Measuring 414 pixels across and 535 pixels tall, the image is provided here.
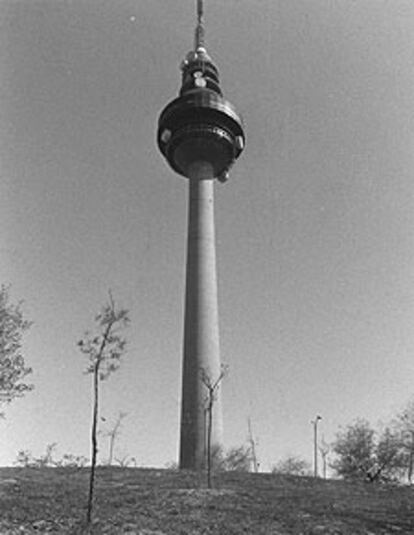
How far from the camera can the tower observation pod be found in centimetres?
5256

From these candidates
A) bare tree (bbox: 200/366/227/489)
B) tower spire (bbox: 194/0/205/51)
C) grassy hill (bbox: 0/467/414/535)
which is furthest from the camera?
tower spire (bbox: 194/0/205/51)

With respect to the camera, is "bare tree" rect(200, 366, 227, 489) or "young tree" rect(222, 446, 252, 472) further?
"young tree" rect(222, 446, 252, 472)

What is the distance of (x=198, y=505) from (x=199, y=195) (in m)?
45.6

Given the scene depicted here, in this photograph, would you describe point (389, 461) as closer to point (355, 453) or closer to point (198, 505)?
point (355, 453)

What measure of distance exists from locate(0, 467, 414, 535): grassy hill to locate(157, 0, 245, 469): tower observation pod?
12.4m

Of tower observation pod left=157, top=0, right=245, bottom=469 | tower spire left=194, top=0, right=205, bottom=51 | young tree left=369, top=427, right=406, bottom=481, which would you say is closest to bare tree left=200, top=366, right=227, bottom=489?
tower observation pod left=157, top=0, right=245, bottom=469

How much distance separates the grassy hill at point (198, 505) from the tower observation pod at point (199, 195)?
40.6 ft

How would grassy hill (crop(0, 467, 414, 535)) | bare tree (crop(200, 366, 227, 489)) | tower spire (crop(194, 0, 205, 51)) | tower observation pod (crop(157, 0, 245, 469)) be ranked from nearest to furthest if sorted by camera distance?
grassy hill (crop(0, 467, 414, 535)), bare tree (crop(200, 366, 227, 489)), tower observation pod (crop(157, 0, 245, 469)), tower spire (crop(194, 0, 205, 51))

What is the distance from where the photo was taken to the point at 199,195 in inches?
2598

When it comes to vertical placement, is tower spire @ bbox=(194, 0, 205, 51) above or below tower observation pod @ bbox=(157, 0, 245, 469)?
above

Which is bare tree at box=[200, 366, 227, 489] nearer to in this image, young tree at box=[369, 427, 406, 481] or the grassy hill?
the grassy hill

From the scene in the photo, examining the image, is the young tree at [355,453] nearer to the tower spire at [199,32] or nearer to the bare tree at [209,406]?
the bare tree at [209,406]

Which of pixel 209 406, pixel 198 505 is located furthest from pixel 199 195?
pixel 198 505

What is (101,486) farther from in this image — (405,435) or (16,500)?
(405,435)
